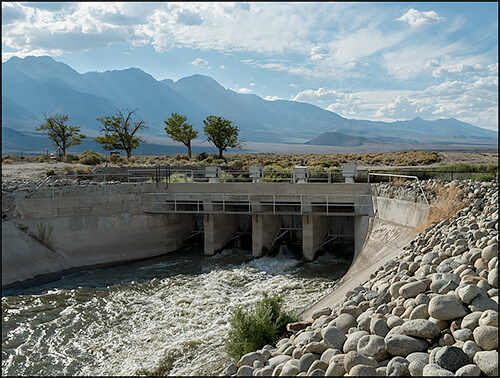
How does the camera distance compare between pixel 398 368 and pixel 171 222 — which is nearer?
pixel 398 368

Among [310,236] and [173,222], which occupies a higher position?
[173,222]

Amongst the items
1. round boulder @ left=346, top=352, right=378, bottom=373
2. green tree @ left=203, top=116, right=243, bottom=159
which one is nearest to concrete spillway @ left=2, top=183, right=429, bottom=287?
round boulder @ left=346, top=352, right=378, bottom=373

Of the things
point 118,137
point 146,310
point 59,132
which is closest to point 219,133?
point 118,137

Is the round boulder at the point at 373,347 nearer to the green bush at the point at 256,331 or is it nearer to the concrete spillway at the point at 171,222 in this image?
the green bush at the point at 256,331

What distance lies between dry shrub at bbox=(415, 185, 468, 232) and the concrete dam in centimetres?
101

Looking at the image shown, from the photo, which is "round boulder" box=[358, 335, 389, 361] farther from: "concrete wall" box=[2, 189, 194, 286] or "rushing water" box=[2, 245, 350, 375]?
"concrete wall" box=[2, 189, 194, 286]

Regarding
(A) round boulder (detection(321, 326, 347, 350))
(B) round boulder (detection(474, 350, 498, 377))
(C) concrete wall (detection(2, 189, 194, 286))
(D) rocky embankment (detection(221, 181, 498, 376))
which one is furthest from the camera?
(C) concrete wall (detection(2, 189, 194, 286))

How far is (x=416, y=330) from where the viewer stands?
6246 millimetres

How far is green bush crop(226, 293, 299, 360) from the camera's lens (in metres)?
9.57

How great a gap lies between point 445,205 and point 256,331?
8346 millimetres

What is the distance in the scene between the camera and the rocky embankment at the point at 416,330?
5613 millimetres

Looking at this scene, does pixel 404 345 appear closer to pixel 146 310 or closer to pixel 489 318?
pixel 489 318

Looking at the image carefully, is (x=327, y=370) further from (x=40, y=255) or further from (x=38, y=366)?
(x=40, y=255)

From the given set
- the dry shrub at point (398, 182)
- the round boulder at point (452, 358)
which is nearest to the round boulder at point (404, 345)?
the round boulder at point (452, 358)
